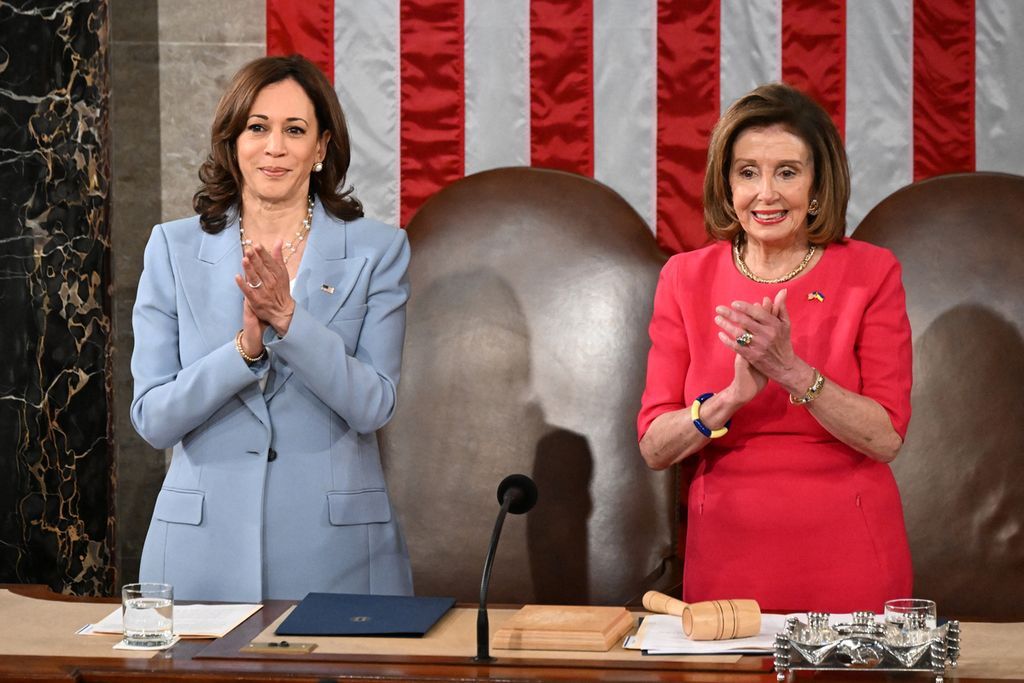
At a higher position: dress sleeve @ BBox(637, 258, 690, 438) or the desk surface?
dress sleeve @ BBox(637, 258, 690, 438)

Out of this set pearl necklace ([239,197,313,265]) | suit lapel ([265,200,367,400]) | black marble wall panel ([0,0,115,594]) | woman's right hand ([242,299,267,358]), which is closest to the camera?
woman's right hand ([242,299,267,358])

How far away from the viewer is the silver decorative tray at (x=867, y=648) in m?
1.95

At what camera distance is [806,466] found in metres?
2.65

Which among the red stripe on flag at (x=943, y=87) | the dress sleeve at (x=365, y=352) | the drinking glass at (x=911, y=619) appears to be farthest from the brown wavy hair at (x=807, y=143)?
the red stripe on flag at (x=943, y=87)

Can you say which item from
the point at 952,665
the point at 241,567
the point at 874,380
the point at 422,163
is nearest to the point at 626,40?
the point at 422,163

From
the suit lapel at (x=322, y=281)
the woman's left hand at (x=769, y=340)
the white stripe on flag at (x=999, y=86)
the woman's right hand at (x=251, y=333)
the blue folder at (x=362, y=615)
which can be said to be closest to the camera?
the blue folder at (x=362, y=615)

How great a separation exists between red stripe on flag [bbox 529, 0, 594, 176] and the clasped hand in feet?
5.99

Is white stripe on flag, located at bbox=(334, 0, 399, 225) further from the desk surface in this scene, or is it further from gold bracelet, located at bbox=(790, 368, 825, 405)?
the desk surface

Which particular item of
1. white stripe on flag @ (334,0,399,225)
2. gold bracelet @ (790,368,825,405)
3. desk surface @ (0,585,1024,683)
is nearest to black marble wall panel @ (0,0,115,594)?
white stripe on flag @ (334,0,399,225)

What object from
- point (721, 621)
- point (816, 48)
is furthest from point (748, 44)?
point (721, 621)

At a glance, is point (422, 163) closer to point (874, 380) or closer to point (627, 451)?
point (627, 451)

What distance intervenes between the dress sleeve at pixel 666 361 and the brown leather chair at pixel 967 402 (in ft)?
4.19

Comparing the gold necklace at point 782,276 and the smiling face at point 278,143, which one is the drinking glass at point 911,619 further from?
the smiling face at point 278,143

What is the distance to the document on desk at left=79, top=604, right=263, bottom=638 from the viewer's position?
7.28 feet
